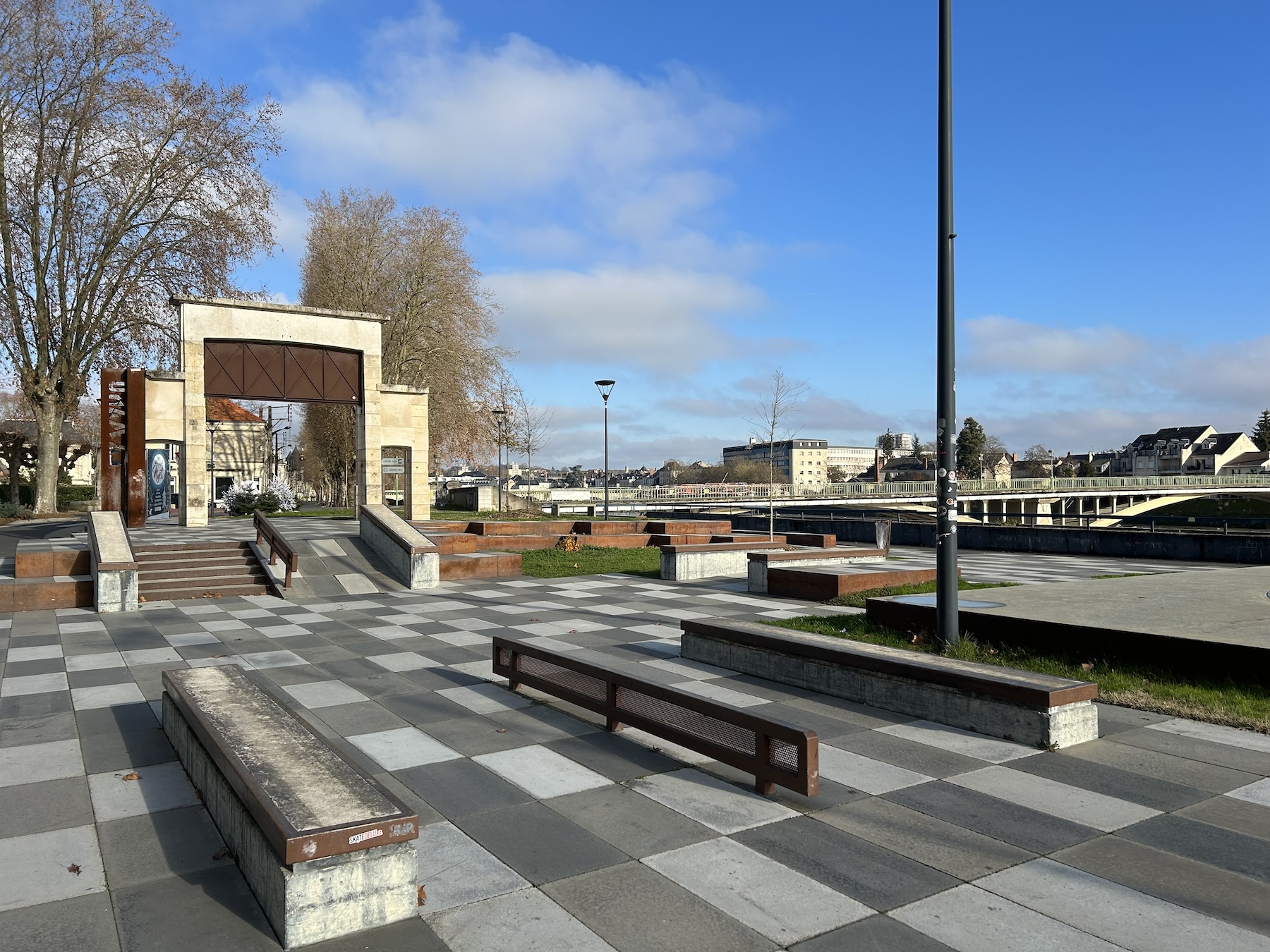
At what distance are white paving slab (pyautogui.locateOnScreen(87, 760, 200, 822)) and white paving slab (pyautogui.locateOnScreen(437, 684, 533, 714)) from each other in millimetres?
2335

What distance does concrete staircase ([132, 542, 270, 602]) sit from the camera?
48.5 ft

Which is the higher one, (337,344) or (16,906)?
(337,344)

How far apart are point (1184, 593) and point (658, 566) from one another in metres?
10.6

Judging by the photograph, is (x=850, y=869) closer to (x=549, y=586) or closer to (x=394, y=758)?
(x=394, y=758)

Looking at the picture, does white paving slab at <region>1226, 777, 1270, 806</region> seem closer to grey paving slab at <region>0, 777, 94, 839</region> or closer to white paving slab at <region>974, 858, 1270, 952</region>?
white paving slab at <region>974, 858, 1270, 952</region>

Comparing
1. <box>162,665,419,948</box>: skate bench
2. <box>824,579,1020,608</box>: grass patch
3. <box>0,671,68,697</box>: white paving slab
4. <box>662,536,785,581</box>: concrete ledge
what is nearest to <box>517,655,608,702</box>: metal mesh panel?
<box>162,665,419,948</box>: skate bench

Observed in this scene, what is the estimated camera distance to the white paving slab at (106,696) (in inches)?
299

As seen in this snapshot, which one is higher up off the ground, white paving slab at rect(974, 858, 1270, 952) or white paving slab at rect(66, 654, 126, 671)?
white paving slab at rect(974, 858, 1270, 952)

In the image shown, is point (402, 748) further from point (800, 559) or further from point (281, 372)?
point (281, 372)

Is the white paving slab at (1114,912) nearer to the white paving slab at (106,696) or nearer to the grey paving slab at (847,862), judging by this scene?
the grey paving slab at (847,862)

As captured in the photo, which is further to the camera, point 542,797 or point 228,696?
point 228,696

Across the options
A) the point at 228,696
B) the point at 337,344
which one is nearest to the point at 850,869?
the point at 228,696

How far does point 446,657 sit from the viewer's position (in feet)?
31.4

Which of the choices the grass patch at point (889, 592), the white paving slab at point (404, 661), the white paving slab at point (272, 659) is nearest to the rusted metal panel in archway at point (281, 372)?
the white paving slab at point (272, 659)
